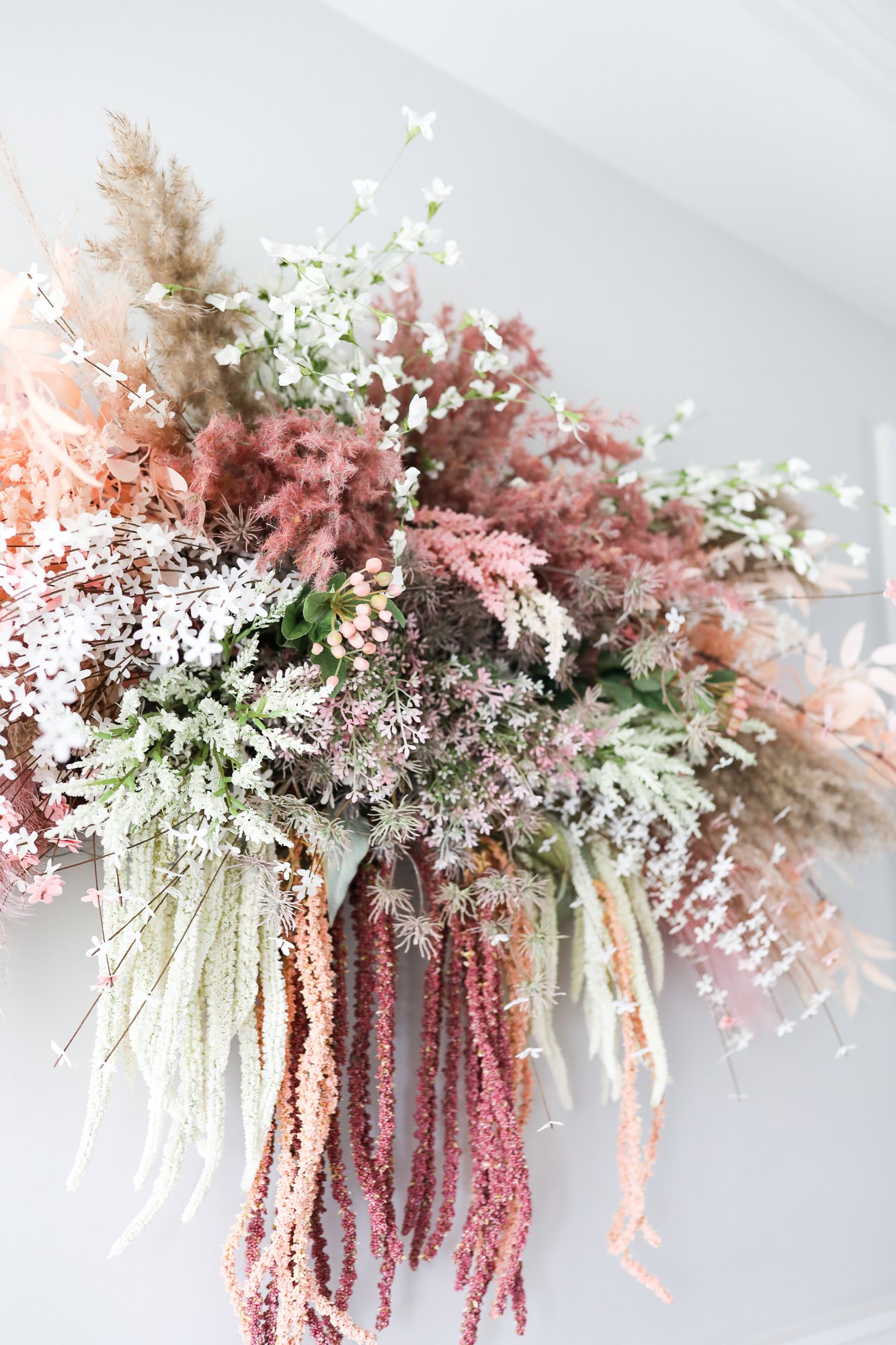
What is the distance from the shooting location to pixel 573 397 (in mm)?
1425

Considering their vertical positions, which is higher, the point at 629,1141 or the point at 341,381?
the point at 341,381

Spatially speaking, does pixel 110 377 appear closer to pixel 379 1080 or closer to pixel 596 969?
pixel 379 1080

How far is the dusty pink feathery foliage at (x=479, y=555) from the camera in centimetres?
89

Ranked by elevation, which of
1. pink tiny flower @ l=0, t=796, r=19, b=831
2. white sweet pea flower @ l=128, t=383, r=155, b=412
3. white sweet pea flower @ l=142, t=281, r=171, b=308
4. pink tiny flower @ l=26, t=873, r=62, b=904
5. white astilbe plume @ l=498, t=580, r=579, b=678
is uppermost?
white sweet pea flower @ l=142, t=281, r=171, b=308

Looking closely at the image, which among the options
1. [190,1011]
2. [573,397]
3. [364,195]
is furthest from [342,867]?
[573,397]

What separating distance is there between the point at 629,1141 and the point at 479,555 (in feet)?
2.34

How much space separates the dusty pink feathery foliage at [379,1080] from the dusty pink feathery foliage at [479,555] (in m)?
0.34

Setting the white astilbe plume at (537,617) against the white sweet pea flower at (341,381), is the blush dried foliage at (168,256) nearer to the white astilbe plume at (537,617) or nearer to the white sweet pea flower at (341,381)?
the white sweet pea flower at (341,381)

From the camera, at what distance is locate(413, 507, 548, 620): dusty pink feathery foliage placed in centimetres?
89

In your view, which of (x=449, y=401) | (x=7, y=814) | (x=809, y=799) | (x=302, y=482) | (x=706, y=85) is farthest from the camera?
(x=706, y=85)

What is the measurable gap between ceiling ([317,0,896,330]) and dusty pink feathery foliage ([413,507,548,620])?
31.4 inches

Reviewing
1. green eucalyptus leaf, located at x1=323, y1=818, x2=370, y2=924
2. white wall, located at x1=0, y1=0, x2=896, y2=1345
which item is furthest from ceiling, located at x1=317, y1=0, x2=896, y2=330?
green eucalyptus leaf, located at x1=323, y1=818, x2=370, y2=924

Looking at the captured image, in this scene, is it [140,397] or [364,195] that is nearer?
[140,397]

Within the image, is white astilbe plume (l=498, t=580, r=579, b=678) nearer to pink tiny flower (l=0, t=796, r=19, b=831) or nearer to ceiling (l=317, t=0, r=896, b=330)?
pink tiny flower (l=0, t=796, r=19, b=831)
